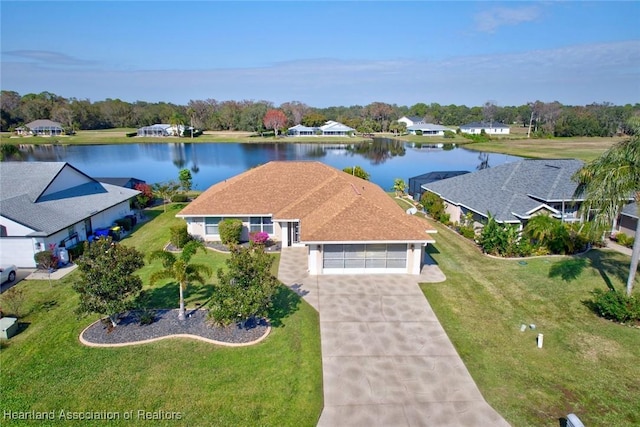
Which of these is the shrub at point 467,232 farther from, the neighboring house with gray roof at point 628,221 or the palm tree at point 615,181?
the palm tree at point 615,181

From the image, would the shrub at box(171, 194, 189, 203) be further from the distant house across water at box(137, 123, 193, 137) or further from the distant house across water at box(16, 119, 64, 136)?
the distant house across water at box(16, 119, 64, 136)

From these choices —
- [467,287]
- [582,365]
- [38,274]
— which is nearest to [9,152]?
[38,274]

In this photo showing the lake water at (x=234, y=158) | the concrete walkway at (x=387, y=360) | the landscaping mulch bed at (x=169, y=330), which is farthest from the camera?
the lake water at (x=234, y=158)

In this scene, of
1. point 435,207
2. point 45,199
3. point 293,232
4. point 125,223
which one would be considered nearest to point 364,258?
point 293,232

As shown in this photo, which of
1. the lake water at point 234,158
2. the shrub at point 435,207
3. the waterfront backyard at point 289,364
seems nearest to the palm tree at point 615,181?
the waterfront backyard at point 289,364

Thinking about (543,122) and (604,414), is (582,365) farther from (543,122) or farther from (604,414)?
(543,122)

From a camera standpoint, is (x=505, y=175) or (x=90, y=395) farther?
(x=505, y=175)

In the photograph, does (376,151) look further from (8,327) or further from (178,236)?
(8,327)
